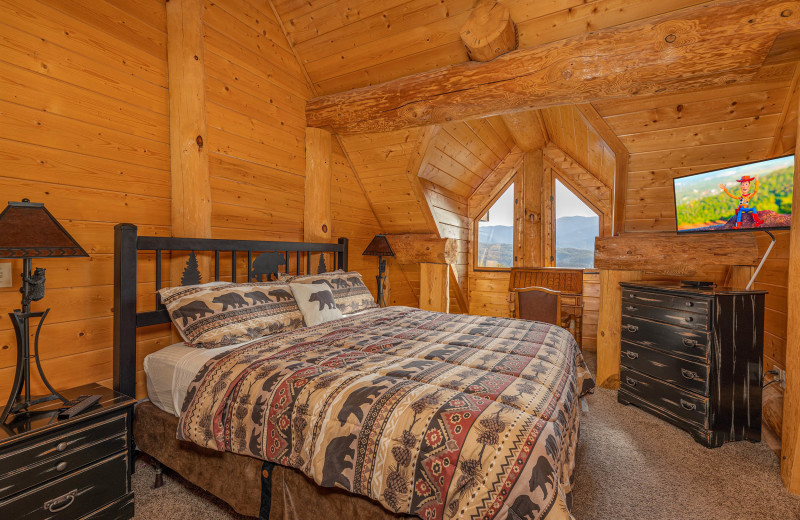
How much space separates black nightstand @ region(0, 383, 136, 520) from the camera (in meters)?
1.21

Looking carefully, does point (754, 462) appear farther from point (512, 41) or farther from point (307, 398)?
point (512, 41)

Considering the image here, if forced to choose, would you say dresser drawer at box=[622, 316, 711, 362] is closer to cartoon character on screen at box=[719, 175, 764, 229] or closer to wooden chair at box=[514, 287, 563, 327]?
wooden chair at box=[514, 287, 563, 327]

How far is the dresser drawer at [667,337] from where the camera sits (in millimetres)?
2264

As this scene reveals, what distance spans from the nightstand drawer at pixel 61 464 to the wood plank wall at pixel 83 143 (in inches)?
21.5

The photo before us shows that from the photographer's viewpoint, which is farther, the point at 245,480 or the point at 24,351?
the point at 245,480

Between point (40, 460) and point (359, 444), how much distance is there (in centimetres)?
117

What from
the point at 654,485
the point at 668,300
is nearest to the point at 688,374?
the point at 668,300

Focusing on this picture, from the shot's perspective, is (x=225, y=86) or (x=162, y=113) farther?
(x=225, y=86)

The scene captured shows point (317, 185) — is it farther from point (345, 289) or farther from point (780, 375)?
point (780, 375)

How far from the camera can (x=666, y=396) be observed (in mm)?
2459

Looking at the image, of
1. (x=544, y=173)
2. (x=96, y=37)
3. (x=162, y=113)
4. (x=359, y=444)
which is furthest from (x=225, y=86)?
(x=544, y=173)

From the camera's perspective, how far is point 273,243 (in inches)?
107

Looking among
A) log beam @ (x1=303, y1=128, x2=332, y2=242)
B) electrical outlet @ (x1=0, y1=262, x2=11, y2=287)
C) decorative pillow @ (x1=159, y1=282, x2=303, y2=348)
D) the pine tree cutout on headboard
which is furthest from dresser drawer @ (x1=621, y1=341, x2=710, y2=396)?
electrical outlet @ (x1=0, y1=262, x2=11, y2=287)

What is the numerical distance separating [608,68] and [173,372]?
9.47ft
